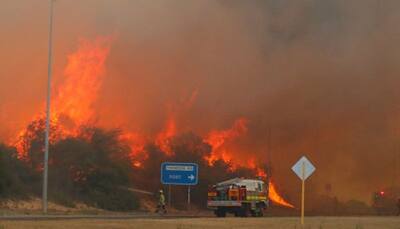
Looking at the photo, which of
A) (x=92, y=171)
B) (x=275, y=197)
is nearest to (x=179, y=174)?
(x=92, y=171)

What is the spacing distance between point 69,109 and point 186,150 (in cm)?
1103

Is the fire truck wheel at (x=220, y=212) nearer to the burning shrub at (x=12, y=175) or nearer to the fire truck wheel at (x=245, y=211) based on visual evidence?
the fire truck wheel at (x=245, y=211)

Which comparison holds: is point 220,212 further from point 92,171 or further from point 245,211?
point 92,171

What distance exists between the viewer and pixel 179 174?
51.8 m

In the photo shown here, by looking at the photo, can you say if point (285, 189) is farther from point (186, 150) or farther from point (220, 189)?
point (220, 189)

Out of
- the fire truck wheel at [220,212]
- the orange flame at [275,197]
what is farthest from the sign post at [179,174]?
the orange flame at [275,197]

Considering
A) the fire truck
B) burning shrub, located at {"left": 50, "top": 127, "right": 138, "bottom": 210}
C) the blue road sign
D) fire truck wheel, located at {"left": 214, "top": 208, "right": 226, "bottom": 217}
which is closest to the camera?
the fire truck

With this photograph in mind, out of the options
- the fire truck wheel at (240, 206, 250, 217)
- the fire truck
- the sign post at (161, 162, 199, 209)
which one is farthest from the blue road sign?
the fire truck wheel at (240, 206, 250, 217)

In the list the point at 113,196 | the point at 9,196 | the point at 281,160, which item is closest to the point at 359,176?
the point at 281,160

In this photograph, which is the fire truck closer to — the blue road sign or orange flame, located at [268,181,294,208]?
the blue road sign

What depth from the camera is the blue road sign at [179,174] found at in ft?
169

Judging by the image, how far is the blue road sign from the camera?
169 feet

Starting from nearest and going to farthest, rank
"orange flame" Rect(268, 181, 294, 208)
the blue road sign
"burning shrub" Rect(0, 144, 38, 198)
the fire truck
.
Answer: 1. the fire truck
2. the blue road sign
3. "burning shrub" Rect(0, 144, 38, 198)
4. "orange flame" Rect(268, 181, 294, 208)

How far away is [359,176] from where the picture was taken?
76625 mm
